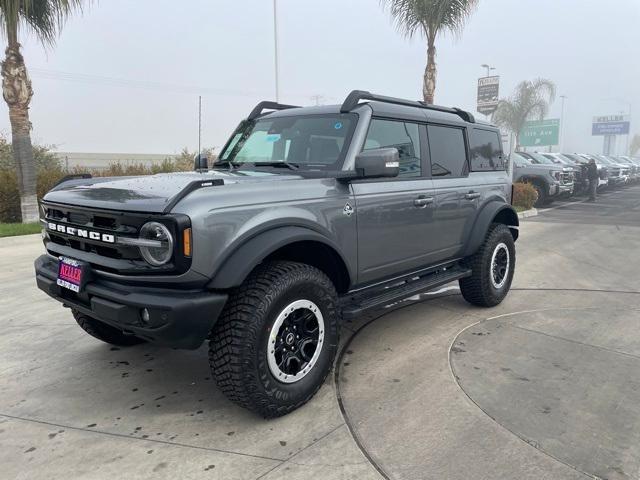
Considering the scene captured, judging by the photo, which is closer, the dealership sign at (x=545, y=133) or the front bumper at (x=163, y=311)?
the front bumper at (x=163, y=311)

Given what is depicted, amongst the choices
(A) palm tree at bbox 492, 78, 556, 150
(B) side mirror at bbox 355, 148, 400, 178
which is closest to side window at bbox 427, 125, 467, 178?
(B) side mirror at bbox 355, 148, 400, 178

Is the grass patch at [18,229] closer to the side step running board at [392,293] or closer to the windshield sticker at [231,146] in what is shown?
the windshield sticker at [231,146]

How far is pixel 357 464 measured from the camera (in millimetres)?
2443

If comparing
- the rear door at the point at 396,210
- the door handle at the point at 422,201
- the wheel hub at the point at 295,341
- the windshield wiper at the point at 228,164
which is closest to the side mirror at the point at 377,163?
the rear door at the point at 396,210

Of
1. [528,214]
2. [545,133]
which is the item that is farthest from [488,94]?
[545,133]

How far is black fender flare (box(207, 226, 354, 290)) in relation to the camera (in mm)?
2576

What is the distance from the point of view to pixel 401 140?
3.94m

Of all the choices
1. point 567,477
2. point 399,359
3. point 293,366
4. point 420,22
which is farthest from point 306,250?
point 420,22

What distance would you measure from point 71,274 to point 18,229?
8.20 metres

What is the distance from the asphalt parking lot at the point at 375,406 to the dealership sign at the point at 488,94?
15110mm

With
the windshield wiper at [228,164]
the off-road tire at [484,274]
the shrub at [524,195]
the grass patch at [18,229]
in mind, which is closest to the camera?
the windshield wiper at [228,164]

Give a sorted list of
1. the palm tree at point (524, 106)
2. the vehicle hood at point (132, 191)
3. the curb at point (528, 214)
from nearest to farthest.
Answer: the vehicle hood at point (132, 191), the curb at point (528, 214), the palm tree at point (524, 106)

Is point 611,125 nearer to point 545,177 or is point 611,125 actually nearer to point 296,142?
point 545,177

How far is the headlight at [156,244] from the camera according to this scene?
97.6 inches
